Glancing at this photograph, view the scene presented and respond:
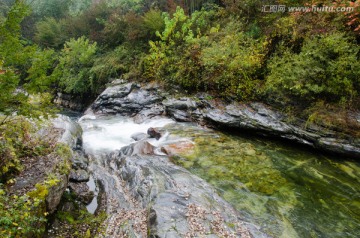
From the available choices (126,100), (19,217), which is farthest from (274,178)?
(126,100)

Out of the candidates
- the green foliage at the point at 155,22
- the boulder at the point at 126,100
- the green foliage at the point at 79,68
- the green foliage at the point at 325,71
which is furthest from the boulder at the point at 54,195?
the green foliage at the point at 79,68

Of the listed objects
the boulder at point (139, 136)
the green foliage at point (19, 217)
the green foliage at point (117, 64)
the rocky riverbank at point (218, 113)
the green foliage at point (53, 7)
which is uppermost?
the green foliage at point (53, 7)

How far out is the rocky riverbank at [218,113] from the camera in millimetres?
6980

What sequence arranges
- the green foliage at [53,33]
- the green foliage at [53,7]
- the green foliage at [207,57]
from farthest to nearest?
the green foliage at [53,7] < the green foliage at [53,33] < the green foliage at [207,57]

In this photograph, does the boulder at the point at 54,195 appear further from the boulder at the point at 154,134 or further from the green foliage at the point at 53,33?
the green foliage at the point at 53,33

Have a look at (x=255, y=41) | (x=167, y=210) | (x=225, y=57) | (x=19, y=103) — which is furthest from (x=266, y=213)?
(x=255, y=41)

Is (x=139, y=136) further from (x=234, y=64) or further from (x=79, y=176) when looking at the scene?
(x=234, y=64)

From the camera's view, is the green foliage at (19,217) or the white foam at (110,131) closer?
the green foliage at (19,217)

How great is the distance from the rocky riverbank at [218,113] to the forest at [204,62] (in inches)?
13.6

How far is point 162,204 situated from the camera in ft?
14.3

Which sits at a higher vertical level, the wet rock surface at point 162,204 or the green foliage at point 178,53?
the green foliage at point 178,53

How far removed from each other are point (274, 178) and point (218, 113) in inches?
139

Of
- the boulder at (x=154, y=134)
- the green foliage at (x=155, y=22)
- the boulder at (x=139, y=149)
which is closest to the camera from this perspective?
the boulder at (x=139, y=149)

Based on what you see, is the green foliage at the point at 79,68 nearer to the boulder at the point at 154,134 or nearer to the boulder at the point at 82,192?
the boulder at the point at 154,134
